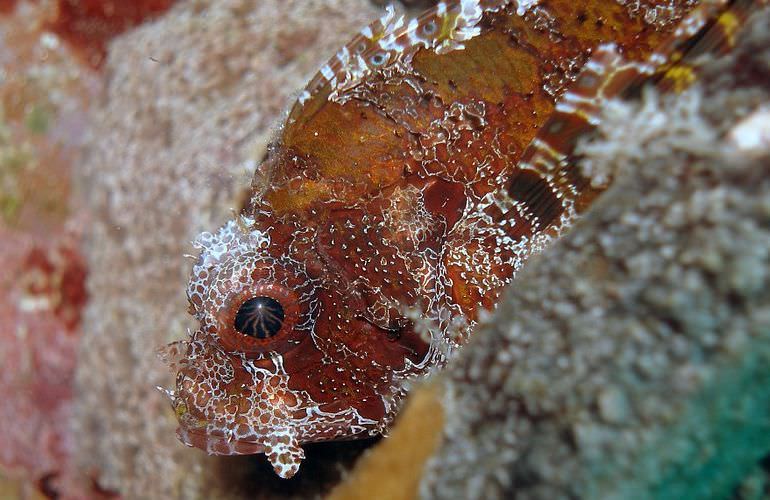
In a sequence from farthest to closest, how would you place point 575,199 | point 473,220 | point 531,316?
1. point 473,220
2. point 575,199
3. point 531,316

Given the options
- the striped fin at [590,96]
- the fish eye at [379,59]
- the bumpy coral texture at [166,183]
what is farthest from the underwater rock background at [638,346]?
the bumpy coral texture at [166,183]

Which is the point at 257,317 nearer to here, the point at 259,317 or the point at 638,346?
the point at 259,317

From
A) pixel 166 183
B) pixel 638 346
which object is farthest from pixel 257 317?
pixel 166 183

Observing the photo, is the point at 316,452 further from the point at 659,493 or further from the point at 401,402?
the point at 659,493

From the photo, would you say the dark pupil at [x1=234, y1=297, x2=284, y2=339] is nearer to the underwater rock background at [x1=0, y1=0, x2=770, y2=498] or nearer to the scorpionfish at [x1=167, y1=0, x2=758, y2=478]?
the scorpionfish at [x1=167, y1=0, x2=758, y2=478]

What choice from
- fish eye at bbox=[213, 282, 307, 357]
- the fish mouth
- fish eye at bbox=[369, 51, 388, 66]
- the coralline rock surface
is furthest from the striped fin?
the coralline rock surface

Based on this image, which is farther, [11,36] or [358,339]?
[11,36]

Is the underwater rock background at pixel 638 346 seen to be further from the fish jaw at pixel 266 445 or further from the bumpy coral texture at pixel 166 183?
the bumpy coral texture at pixel 166 183

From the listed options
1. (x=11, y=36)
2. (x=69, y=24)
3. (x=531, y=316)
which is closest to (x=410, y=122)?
(x=531, y=316)
